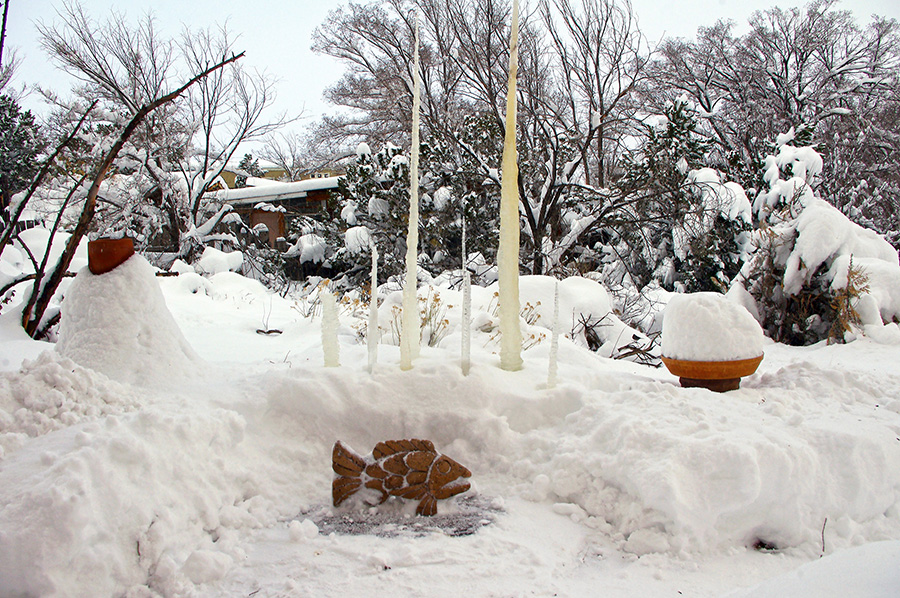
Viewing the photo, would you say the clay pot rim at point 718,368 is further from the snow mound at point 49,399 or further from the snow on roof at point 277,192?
the snow on roof at point 277,192

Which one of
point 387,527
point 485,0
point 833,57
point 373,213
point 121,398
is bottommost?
point 387,527

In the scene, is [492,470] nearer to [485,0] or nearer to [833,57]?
[485,0]

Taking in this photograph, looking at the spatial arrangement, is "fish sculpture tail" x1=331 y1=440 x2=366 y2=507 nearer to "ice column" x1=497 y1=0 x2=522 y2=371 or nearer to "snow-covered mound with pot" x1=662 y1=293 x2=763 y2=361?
"ice column" x1=497 y1=0 x2=522 y2=371

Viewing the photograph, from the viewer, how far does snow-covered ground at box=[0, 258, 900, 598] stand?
138 cm

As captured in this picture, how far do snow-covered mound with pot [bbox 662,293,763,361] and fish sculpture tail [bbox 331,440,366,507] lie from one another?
184cm

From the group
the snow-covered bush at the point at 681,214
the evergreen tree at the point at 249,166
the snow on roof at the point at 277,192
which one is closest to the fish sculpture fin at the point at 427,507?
the snow-covered bush at the point at 681,214

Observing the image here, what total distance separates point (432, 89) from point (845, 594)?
57.7ft

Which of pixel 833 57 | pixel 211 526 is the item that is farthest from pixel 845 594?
pixel 833 57

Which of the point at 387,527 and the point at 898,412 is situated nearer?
the point at 387,527

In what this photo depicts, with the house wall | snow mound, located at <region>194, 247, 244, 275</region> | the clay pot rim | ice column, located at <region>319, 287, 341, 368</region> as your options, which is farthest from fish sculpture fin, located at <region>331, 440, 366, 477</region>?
the house wall

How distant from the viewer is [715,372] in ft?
9.15

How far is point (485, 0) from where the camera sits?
9.50 metres

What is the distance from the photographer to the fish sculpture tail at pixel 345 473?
1.89 meters

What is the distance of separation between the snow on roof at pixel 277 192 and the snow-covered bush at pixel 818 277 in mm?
11611
